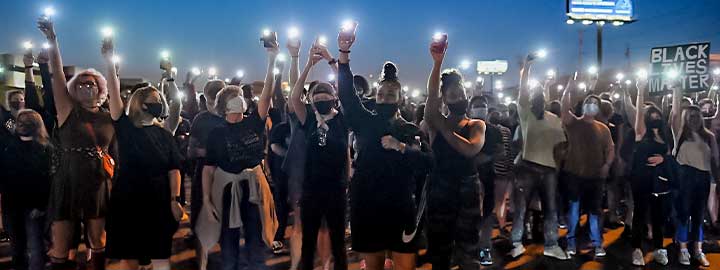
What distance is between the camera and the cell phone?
18.5 ft

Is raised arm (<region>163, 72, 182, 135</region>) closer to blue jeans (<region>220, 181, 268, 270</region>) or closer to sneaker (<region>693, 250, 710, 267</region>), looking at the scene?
blue jeans (<region>220, 181, 268, 270</region>)

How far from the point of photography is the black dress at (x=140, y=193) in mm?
4805

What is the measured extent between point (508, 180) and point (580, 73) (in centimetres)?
175

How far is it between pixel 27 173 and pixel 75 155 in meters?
1.32

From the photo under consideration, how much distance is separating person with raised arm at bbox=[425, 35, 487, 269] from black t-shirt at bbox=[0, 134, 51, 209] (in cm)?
377

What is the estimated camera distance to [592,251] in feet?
25.2

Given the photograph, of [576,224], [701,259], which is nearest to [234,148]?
[576,224]

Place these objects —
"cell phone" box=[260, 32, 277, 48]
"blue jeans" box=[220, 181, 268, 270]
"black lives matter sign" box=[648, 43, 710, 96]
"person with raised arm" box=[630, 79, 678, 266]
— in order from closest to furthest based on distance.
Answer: "blue jeans" box=[220, 181, 268, 270] → "cell phone" box=[260, 32, 277, 48] → "person with raised arm" box=[630, 79, 678, 266] → "black lives matter sign" box=[648, 43, 710, 96]

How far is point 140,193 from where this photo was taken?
4.84m

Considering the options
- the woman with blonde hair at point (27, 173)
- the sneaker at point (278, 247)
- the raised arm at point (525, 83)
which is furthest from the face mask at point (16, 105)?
the raised arm at point (525, 83)

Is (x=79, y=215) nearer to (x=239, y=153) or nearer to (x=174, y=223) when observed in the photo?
(x=174, y=223)

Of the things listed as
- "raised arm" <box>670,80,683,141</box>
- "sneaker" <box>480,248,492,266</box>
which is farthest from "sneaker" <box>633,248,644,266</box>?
"sneaker" <box>480,248,492,266</box>

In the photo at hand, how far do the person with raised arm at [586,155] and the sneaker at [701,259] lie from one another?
1243mm

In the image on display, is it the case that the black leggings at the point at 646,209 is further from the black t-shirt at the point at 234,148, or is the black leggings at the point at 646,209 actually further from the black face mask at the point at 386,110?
the black t-shirt at the point at 234,148
